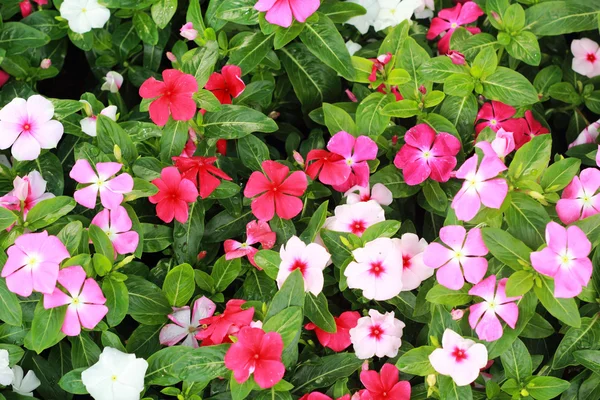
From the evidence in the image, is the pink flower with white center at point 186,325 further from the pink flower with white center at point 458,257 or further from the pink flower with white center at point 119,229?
the pink flower with white center at point 458,257

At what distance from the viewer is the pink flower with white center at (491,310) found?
150 centimetres

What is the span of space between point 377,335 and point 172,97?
71 centimetres

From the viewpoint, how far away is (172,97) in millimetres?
1716

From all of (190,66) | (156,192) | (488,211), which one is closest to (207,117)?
(190,66)

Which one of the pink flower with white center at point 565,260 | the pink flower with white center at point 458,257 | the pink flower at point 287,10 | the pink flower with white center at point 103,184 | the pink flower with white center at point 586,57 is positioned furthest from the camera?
the pink flower with white center at point 586,57

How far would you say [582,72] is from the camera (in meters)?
2.06

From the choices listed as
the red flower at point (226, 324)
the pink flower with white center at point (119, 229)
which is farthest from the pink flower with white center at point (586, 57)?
the pink flower with white center at point (119, 229)

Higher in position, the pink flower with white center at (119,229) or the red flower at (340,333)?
the pink flower with white center at (119,229)

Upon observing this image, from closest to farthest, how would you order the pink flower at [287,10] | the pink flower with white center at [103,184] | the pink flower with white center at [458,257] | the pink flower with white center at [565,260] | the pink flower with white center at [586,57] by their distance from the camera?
the pink flower with white center at [565,260] → the pink flower with white center at [458,257] → the pink flower with white center at [103,184] → the pink flower at [287,10] → the pink flower with white center at [586,57]

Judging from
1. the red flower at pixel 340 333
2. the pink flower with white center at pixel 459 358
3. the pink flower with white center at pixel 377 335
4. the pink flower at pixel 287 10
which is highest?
the pink flower at pixel 287 10

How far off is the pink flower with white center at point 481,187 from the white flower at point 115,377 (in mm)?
746

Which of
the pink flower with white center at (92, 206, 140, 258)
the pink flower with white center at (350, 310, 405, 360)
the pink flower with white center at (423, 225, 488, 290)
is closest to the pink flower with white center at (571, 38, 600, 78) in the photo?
the pink flower with white center at (423, 225, 488, 290)

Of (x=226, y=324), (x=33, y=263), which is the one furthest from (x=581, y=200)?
(x=33, y=263)

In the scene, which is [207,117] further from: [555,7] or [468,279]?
[555,7]
